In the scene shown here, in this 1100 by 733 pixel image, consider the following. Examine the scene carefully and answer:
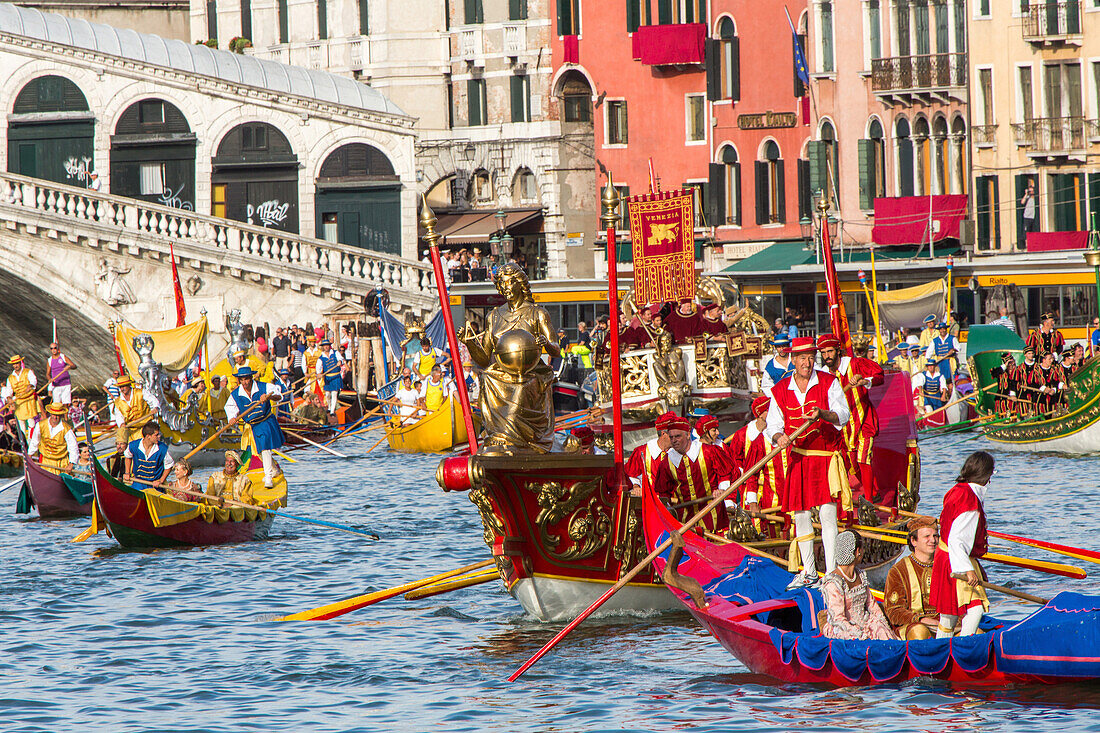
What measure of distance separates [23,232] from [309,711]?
25.1m

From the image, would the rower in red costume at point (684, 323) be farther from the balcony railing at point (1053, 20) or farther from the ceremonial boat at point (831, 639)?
the balcony railing at point (1053, 20)

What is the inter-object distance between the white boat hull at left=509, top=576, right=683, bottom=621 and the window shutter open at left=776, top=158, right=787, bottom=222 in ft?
92.5

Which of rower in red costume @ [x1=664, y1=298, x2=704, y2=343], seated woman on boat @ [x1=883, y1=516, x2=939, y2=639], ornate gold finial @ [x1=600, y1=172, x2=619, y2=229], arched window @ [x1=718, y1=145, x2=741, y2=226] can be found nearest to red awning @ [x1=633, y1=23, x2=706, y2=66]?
arched window @ [x1=718, y1=145, x2=741, y2=226]

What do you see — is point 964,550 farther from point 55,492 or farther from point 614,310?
point 55,492

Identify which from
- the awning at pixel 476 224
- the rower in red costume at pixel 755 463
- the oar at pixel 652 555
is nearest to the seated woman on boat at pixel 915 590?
the oar at pixel 652 555

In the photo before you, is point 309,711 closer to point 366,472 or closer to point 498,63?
point 366,472

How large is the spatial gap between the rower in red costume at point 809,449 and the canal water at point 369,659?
100 cm

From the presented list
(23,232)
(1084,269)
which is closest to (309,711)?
(1084,269)

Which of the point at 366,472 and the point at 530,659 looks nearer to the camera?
the point at 530,659

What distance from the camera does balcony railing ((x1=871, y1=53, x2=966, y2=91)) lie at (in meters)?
34.0

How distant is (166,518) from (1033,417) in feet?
37.2

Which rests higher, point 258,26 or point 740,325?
point 258,26

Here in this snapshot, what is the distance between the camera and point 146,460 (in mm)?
17609

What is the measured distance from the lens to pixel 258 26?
46750 mm
